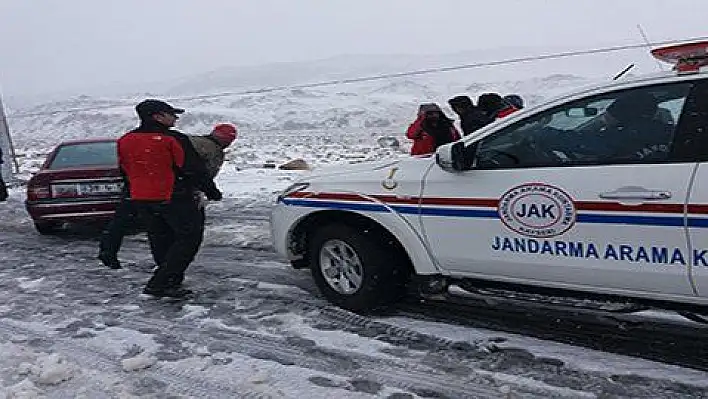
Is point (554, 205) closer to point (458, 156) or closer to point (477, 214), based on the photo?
point (477, 214)

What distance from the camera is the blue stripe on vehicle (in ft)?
11.8

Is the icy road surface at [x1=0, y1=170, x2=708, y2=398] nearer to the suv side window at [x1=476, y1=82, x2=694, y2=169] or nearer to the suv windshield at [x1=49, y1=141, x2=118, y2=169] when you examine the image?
the suv side window at [x1=476, y1=82, x2=694, y2=169]

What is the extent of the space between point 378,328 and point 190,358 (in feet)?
4.11

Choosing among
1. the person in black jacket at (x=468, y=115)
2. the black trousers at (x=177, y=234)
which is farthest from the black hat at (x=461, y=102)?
the black trousers at (x=177, y=234)

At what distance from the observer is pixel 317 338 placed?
4758 millimetres

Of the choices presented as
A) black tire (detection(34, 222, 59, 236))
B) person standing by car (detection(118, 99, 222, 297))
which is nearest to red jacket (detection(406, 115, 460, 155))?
person standing by car (detection(118, 99, 222, 297))

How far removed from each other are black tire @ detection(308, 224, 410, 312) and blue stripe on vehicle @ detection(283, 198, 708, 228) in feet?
0.59

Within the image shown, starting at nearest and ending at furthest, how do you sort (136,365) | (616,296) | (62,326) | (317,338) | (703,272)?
(703,272) → (616,296) → (136,365) → (317,338) → (62,326)

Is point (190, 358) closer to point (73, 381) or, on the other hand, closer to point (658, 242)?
point (73, 381)

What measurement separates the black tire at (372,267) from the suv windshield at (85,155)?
4.67 metres

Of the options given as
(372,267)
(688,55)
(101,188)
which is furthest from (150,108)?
(688,55)

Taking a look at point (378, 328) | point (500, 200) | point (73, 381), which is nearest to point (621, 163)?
point (500, 200)

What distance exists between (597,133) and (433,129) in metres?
3.22

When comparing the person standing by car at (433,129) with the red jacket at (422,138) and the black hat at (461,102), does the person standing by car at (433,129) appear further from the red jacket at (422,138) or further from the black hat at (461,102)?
the black hat at (461,102)
